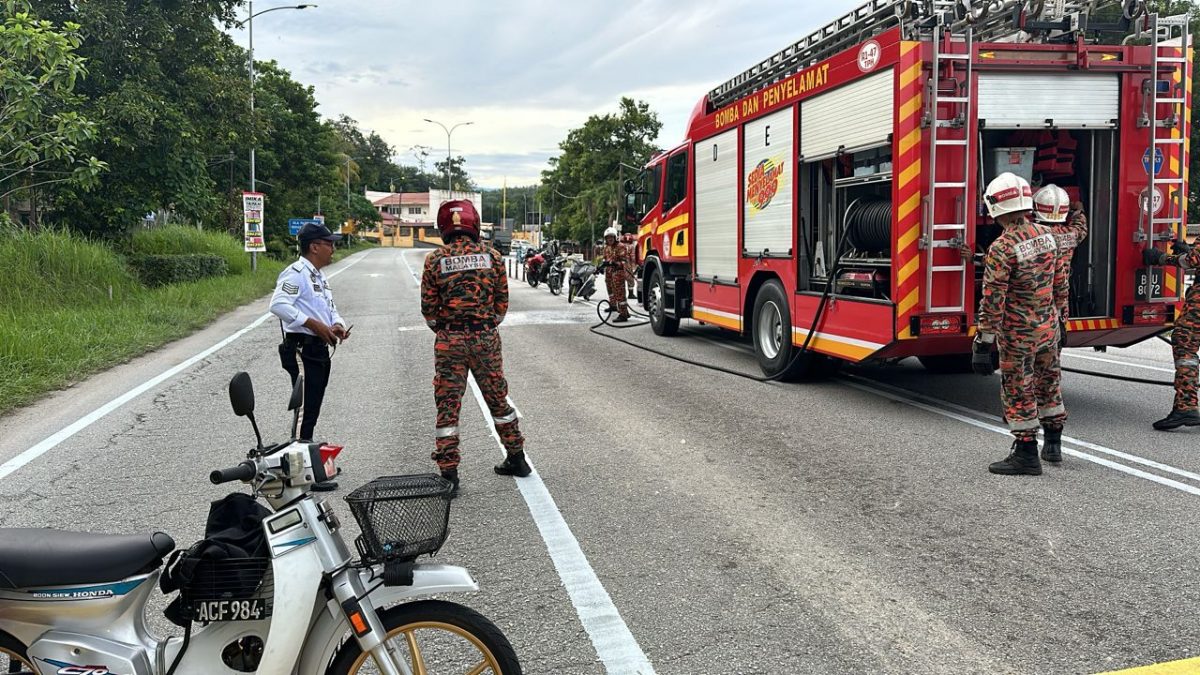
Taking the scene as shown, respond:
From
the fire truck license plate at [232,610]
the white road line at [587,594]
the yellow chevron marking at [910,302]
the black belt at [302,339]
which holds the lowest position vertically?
the white road line at [587,594]

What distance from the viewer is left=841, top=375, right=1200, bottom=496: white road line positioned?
568 centimetres

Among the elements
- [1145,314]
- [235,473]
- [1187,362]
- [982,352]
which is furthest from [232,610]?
[1145,314]

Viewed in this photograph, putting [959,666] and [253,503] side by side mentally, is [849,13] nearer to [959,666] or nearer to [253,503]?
[959,666]

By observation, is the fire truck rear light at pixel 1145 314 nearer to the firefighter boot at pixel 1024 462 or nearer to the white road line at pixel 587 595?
the firefighter boot at pixel 1024 462

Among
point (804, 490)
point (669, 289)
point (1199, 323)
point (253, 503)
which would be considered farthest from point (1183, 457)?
point (669, 289)

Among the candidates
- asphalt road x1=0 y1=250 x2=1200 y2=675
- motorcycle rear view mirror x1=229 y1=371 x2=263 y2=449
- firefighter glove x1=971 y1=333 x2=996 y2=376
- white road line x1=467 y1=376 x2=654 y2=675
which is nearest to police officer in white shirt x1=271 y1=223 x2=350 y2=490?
asphalt road x1=0 y1=250 x2=1200 y2=675

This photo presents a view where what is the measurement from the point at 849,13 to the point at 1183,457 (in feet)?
15.9

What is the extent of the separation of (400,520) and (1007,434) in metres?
5.74

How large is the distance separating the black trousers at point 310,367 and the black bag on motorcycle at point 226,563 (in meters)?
3.86

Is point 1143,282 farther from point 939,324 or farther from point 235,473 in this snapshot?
point 235,473

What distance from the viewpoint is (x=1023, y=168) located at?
7.87 metres

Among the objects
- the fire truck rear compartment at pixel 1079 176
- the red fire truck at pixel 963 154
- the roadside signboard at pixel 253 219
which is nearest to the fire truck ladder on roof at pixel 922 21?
the red fire truck at pixel 963 154

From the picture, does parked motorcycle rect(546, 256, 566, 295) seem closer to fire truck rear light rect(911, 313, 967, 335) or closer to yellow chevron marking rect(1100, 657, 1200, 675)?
fire truck rear light rect(911, 313, 967, 335)

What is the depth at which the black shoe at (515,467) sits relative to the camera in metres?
5.98
